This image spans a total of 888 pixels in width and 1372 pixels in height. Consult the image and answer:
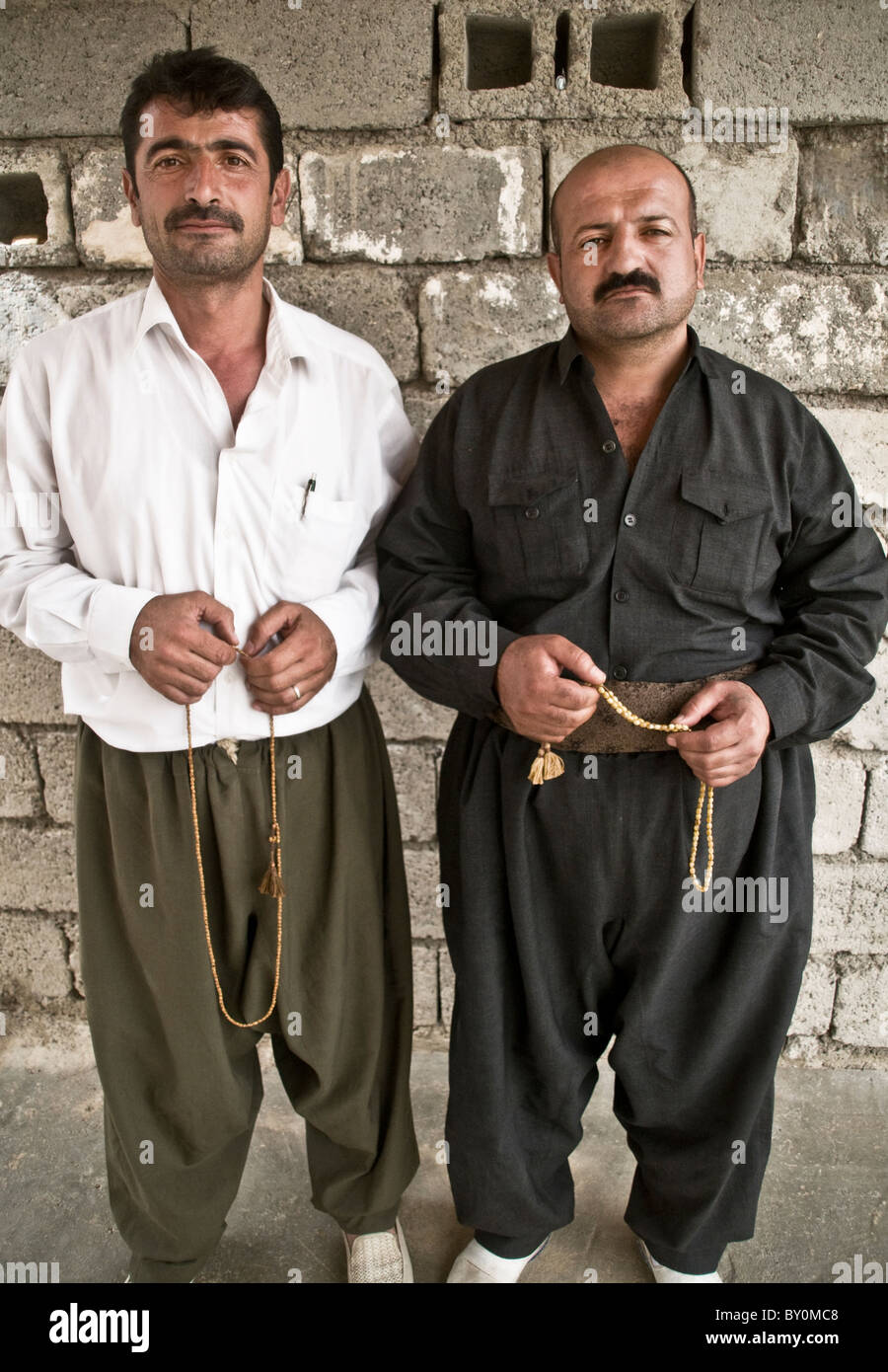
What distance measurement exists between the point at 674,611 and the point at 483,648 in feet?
1.11

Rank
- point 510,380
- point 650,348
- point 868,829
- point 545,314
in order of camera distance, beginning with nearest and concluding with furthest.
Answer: point 650,348 → point 510,380 → point 545,314 → point 868,829

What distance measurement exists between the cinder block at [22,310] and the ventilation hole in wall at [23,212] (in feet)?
0.37

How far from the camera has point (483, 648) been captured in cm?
173

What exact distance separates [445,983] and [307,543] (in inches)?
60.4

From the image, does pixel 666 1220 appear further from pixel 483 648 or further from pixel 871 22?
pixel 871 22

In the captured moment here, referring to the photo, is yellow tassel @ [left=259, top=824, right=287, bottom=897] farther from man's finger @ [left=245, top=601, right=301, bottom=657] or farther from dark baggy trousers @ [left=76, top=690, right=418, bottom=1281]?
man's finger @ [left=245, top=601, right=301, bottom=657]

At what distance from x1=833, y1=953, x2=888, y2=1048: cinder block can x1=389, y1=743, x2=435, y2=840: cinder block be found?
1215 millimetres

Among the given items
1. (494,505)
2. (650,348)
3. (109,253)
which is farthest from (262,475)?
(109,253)

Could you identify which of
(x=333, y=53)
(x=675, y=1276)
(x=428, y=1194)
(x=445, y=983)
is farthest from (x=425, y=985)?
(x=333, y=53)

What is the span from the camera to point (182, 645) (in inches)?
65.4

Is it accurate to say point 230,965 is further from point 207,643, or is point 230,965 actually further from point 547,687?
point 547,687

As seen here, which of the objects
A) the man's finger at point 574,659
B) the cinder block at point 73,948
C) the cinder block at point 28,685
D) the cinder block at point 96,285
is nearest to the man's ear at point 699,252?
the man's finger at point 574,659

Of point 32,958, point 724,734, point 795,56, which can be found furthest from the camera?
point 32,958

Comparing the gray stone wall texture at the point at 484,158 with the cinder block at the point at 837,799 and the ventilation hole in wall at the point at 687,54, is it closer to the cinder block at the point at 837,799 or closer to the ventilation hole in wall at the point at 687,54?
the ventilation hole in wall at the point at 687,54
